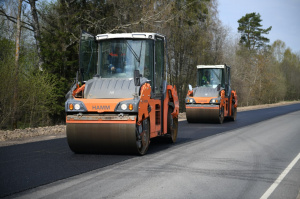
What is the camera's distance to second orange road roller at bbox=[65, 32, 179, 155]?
8.41 metres

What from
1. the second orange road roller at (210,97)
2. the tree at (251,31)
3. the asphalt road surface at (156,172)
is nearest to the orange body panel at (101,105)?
the asphalt road surface at (156,172)

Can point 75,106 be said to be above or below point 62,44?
below

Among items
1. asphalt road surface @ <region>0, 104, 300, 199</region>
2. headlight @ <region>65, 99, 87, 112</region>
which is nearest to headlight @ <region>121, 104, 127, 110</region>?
headlight @ <region>65, 99, 87, 112</region>

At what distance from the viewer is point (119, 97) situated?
8867 millimetres

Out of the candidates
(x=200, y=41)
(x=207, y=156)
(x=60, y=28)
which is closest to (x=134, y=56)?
(x=207, y=156)

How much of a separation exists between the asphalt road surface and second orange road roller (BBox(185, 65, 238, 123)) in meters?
7.81

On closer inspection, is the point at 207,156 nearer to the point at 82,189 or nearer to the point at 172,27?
the point at 82,189

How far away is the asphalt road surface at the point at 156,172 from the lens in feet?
18.9

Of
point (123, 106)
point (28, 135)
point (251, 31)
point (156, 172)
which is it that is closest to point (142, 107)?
point (123, 106)

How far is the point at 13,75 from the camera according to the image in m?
17.0

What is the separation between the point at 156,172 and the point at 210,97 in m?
12.2

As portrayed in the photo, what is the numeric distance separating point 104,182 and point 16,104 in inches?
469

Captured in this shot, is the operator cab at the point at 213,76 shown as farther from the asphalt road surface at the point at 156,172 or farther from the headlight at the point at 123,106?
the headlight at the point at 123,106

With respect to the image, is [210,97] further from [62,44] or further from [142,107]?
[142,107]
